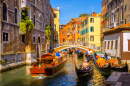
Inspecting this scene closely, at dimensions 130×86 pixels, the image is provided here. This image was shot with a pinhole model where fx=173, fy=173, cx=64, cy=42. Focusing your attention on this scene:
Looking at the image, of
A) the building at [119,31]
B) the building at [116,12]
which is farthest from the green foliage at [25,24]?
the building at [116,12]

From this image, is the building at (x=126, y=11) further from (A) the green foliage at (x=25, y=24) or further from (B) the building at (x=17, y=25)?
(B) the building at (x=17, y=25)

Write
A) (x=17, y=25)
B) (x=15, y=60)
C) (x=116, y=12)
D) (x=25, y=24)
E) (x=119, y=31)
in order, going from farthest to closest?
A: (x=116, y=12), (x=25, y=24), (x=17, y=25), (x=119, y=31), (x=15, y=60)

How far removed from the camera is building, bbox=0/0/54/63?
16.7 meters

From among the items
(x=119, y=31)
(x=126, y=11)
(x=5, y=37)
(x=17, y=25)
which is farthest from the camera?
(x=126, y=11)

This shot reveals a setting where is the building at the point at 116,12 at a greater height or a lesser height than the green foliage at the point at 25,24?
greater

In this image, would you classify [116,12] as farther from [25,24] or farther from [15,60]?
[15,60]

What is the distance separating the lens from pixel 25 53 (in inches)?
824

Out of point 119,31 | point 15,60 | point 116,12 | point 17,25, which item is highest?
point 116,12

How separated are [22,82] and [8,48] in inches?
240

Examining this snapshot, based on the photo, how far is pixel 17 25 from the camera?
19656 millimetres

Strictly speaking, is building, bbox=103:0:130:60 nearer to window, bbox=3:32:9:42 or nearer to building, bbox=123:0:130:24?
building, bbox=123:0:130:24

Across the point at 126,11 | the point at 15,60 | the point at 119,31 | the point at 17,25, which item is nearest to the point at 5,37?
the point at 15,60

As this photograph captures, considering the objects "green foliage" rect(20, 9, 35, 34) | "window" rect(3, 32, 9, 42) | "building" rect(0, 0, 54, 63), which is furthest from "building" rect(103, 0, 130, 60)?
"window" rect(3, 32, 9, 42)

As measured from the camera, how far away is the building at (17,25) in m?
16.7
